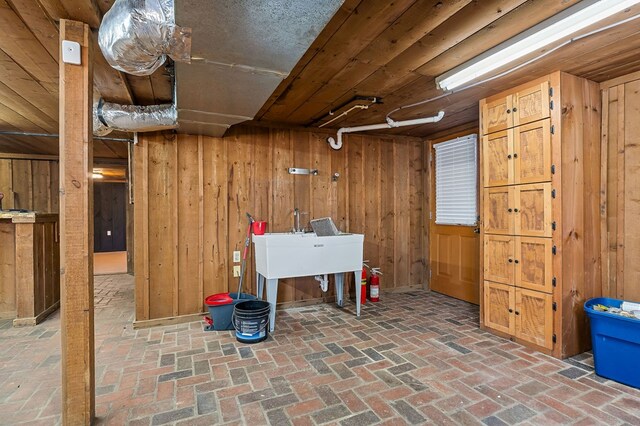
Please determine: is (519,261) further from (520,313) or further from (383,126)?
(383,126)

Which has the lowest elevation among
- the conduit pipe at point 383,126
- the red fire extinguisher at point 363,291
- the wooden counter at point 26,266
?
the red fire extinguisher at point 363,291

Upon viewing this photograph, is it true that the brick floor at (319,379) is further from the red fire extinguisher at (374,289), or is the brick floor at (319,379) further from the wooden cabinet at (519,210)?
the wooden cabinet at (519,210)

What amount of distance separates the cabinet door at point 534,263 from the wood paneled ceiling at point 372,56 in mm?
1385

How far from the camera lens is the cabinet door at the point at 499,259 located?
290 cm

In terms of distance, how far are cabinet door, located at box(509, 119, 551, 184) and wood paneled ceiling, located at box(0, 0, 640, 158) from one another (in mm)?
426

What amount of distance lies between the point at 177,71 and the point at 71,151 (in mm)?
757

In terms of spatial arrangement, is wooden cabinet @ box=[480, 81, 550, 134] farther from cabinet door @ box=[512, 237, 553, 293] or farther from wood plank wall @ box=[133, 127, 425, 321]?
wood plank wall @ box=[133, 127, 425, 321]

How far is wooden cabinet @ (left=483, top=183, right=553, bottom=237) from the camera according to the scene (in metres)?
2.62

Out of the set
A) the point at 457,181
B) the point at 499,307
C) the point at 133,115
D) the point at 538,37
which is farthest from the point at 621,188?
the point at 133,115

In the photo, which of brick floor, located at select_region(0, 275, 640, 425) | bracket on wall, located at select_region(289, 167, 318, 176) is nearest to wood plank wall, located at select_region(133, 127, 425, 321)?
bracket on wall, located at select_region(289, 167, 318, 176)

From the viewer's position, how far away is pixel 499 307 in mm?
3018

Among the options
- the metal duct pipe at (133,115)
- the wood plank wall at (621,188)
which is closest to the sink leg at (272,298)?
the metal duct pipe at (133,115)

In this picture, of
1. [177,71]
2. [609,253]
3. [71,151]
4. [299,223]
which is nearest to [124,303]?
[299,223]

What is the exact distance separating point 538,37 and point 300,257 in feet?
8.38
